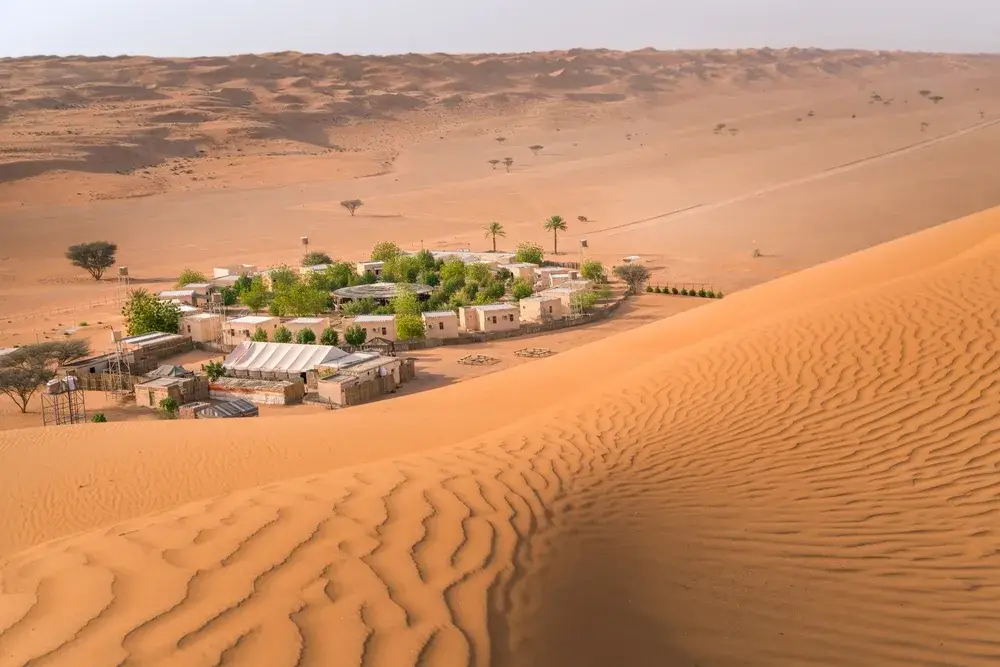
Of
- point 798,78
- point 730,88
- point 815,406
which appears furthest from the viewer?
point 798,78

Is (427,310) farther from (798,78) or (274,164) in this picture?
(798,78)

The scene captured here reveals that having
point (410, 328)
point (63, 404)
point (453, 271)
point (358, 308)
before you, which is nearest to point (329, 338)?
point (410, 328)

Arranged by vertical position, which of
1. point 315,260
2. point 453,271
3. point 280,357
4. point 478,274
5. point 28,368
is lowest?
point 280,357

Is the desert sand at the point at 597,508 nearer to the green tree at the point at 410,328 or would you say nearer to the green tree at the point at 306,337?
the green tree at the point at 410,328

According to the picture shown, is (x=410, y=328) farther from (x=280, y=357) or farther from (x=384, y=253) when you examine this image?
(x=384, y=253)

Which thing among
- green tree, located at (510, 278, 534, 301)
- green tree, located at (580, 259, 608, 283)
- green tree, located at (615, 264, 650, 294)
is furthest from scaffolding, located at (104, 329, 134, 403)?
green tree, located at (615, 264, 650, 294)

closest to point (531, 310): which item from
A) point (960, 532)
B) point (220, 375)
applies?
point (220, 375)
